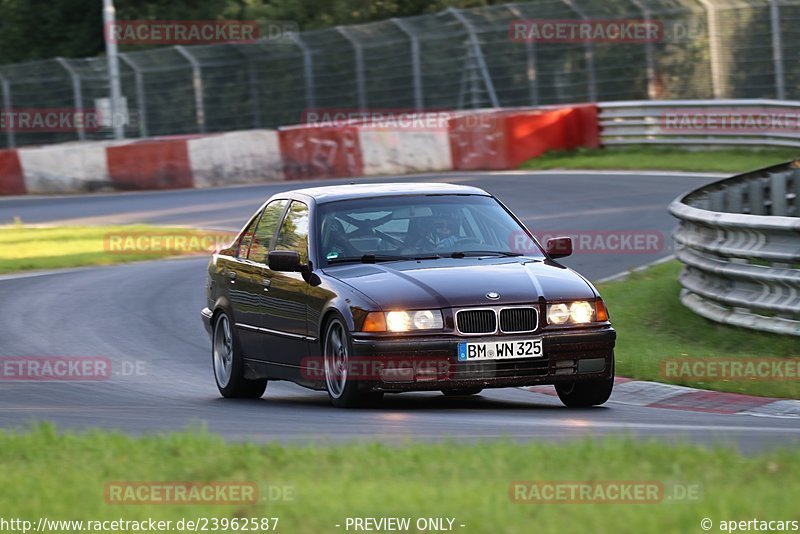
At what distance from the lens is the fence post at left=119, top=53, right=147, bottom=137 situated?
123 feet

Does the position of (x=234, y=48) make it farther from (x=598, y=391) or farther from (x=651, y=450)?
(x=651, y=450)

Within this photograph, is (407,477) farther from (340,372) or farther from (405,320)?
(340,372)

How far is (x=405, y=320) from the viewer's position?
345 inches

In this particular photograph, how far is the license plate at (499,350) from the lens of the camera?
28.7 feet

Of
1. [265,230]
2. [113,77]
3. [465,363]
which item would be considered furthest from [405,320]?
[113,77]

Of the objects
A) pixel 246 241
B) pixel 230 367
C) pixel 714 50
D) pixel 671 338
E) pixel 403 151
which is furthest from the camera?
pixel 714 50

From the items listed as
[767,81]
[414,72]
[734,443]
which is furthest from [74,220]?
[734,443]

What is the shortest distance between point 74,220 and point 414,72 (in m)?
12.0

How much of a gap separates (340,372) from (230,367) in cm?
193

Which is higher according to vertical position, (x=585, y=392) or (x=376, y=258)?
(x=376, y=258)

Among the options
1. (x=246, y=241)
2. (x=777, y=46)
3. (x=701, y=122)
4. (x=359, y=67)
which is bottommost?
(x=701, y=122)

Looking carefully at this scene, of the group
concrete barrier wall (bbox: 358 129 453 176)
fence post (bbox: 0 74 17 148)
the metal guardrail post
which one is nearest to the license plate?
concrete barrier wall (bbox: 358 129 453 176)

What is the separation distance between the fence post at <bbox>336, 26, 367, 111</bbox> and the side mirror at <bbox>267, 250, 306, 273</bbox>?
27.0m

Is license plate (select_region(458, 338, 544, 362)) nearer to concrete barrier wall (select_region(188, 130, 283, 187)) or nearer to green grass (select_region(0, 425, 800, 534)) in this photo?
green grass (select_region(0, 425, 800, 534))
